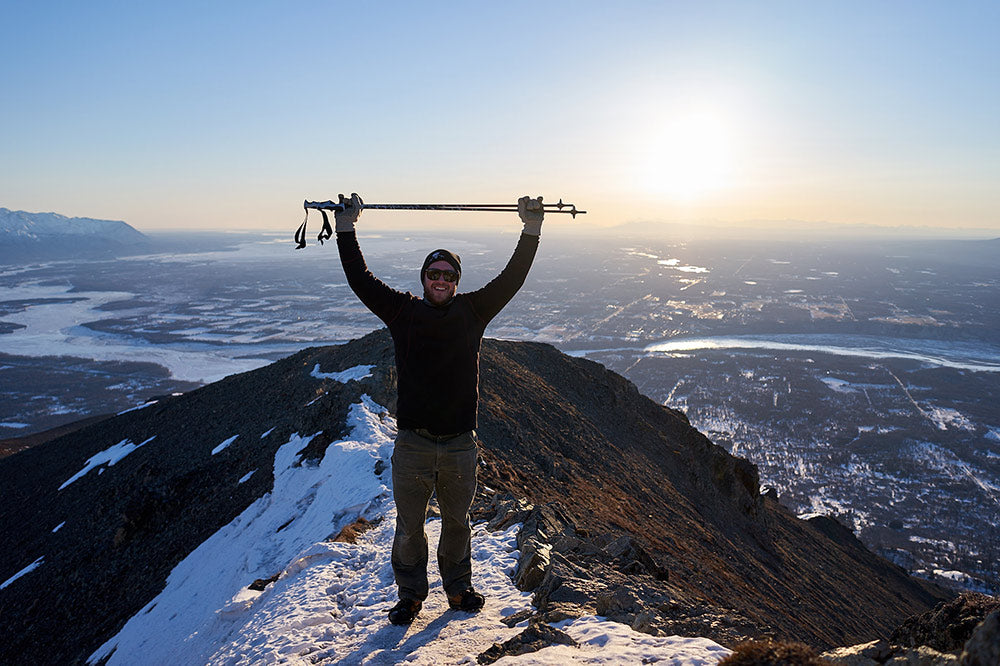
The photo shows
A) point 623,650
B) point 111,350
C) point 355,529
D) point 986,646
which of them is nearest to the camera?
point 986,646

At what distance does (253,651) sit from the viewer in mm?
5492

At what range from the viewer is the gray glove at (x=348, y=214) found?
202 inches

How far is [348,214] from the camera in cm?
516

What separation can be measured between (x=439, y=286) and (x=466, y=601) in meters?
3.30

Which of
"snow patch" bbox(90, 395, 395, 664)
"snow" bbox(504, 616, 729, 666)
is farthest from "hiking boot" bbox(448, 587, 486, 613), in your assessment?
"snow patch" bbox(90, 395, 395, 664)

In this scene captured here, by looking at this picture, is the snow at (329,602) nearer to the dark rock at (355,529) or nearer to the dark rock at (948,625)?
the dark rock at (355,529)

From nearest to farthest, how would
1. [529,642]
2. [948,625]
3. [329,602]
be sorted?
[948,625] < [529,642] < [329,602]

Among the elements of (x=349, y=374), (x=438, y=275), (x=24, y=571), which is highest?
(x=438, y=275)

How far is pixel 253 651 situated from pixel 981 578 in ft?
238

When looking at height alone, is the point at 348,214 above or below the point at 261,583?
above

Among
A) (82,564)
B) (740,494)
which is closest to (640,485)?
(740,494)

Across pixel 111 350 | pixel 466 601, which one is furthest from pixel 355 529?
pixel 111 350

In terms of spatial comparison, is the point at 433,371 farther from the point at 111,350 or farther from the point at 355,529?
the point at 111,350

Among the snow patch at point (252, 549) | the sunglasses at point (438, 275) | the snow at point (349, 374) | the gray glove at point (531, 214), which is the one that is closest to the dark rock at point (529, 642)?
the snow patch at point (252, 549)
